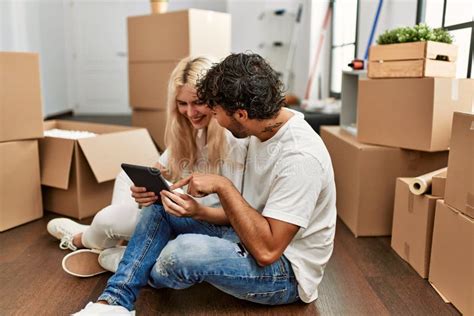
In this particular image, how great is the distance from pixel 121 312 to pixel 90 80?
20.1 ft

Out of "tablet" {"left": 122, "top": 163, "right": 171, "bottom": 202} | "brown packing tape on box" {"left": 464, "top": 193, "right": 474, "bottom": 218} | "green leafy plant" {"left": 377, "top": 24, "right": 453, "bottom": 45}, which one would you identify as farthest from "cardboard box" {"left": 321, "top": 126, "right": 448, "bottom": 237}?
"tablet" {"left": 122, "top": 163, "right": 171, "bottom": 202}

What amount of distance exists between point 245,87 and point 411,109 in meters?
1.13

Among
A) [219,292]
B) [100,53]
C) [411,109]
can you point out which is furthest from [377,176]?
[100,53]

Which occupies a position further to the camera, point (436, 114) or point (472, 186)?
point (436, 114)

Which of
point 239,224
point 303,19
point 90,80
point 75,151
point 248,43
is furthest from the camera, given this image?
point 90,80

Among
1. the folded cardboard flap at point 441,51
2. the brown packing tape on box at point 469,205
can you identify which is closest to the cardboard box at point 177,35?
the folded cardboard flap at point 441,51

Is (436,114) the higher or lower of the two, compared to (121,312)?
higher

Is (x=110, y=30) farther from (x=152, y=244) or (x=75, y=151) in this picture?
(x=152, y=244)

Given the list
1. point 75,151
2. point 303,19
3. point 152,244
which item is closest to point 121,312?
point 152,244

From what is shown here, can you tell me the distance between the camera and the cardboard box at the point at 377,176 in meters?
2.20

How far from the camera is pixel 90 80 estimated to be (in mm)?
6906

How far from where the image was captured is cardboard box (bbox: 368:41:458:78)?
202 cm

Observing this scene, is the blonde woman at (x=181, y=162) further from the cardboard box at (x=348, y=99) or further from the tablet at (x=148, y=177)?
the cardboard box at (x=348, y=99)

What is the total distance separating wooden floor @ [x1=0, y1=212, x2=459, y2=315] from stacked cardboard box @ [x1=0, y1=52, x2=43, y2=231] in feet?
0.98
